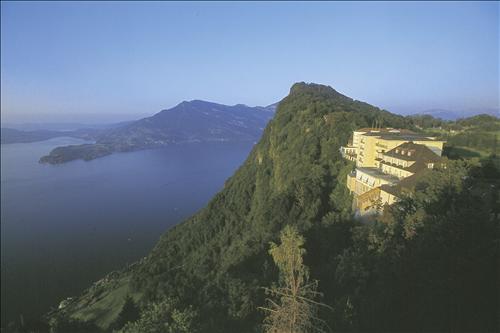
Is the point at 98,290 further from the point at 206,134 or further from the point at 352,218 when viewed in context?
the point at 206,134

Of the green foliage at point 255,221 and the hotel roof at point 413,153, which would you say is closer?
the green foliage at point 255,221

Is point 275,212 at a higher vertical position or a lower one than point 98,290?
higher

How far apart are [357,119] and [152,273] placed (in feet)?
59.9

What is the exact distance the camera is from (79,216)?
1770 inches

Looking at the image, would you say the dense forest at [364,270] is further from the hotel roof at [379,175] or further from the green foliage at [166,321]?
the hotel roof at [379,175]

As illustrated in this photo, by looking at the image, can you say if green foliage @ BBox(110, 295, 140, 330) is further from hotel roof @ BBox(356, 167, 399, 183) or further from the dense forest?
hotel roof @ BBox(356, 167, 399, 183)

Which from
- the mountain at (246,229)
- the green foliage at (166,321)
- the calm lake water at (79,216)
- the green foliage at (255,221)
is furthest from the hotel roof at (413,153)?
the calm lake water at (79,216)

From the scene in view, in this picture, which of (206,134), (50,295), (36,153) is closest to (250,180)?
(50,295)

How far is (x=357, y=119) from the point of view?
26156 millimetres

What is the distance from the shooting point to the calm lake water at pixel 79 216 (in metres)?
26.9

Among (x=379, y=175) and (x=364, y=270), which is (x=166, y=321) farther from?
(x=379, y=175)

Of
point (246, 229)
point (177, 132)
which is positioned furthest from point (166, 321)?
point (177, 132)

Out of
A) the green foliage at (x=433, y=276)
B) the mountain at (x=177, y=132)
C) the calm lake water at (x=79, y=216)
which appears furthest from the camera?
the mountain at (x=177, y=132)

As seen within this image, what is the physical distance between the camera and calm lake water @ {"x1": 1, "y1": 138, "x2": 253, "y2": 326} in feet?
88.3
